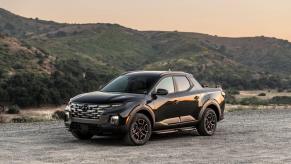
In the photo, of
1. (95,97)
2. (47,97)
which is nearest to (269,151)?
(95,97)

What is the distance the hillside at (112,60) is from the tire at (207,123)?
1572 inches

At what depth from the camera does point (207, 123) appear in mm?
15094

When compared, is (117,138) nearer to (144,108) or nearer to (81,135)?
(81,135)

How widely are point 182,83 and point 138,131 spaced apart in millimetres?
2229

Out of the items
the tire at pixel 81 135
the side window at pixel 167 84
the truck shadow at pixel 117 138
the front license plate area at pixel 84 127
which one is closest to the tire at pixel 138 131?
the truck shadow at pixel 117 138

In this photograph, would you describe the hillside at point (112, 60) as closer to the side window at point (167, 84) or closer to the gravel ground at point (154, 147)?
the gravel ground at point (154, 147)

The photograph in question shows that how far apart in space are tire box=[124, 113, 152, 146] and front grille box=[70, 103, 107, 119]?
0.76 m

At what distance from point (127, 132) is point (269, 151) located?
314 centimetres

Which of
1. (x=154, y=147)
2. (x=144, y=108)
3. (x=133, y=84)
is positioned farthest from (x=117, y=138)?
(x=154, y=147)

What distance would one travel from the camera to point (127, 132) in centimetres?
1271

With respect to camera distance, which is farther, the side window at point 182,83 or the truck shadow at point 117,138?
the side window at point 182,83

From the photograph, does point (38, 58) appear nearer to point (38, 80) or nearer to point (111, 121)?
point (38, 80)

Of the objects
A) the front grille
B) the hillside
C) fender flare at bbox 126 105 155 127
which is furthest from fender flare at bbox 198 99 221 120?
the hillside

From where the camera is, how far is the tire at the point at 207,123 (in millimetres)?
14898
